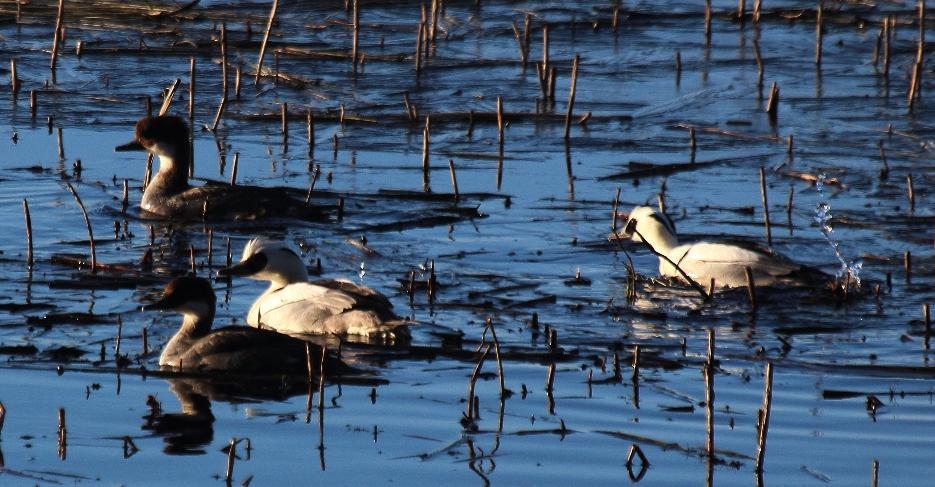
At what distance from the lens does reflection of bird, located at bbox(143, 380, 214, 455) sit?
7.32 m

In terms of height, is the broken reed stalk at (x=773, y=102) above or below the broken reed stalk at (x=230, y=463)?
above

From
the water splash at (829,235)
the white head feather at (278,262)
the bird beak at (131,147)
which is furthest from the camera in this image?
the bird beak at (131,147)

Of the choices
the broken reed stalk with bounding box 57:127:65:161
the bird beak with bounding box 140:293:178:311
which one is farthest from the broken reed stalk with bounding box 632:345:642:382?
the broken reed stalk with bounding box 57:127:65:161

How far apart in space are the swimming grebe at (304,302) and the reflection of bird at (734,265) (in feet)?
6.23

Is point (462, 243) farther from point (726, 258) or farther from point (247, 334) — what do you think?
point (247, 334)

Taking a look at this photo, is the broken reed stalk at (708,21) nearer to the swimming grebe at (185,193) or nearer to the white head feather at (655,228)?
the swimming grebe at (185,193)

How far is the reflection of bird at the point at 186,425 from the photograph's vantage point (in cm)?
732

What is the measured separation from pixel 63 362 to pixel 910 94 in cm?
1081

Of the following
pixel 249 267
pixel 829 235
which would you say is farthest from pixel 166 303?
pixel 829 235

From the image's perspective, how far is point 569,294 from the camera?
34.6 feet

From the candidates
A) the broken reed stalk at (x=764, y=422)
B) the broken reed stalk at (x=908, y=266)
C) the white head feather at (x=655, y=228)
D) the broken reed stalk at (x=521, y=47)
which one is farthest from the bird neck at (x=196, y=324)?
the broken reed stalk at (x=521, y=47)

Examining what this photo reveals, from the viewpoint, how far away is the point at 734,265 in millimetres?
10891

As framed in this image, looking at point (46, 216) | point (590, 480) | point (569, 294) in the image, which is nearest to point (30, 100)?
point (46, 216)

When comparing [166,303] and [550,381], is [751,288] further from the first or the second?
[166,303]
